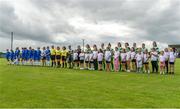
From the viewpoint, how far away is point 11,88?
13070 mm

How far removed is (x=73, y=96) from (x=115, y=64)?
14.1 meters

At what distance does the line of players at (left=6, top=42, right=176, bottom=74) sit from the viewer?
23.3 m

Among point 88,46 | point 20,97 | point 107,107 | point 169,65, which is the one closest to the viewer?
point 107,107

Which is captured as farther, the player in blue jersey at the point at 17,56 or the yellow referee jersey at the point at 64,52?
the player in blue jersey at the point at 17,56

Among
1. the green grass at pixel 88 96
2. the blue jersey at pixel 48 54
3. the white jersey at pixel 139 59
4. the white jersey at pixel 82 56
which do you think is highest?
the blue jersey at pixel 48 54

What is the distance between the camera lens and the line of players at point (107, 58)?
2331 centimetres

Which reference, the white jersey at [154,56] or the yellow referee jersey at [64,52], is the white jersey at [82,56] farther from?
the white jersey at [154,56]

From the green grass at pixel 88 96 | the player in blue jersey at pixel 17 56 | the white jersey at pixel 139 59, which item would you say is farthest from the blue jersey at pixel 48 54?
the green grass at pixel 88 96

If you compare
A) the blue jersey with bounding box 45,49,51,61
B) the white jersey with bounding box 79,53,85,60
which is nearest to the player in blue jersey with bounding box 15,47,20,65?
the blue jersey with bounding box 45,49,51,61

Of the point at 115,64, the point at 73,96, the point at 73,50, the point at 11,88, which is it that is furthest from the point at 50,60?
the point at 73,96

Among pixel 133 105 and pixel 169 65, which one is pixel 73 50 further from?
pixel 133 105

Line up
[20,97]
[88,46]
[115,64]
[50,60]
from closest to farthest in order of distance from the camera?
1. [20,97]
2. [115,64]
3. [88,46]
4. [50,60]

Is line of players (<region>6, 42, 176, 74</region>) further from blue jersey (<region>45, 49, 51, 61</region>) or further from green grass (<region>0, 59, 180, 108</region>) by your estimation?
green grass (<region>0, 59, 180, 108</region>)

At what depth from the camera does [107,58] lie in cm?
2530
